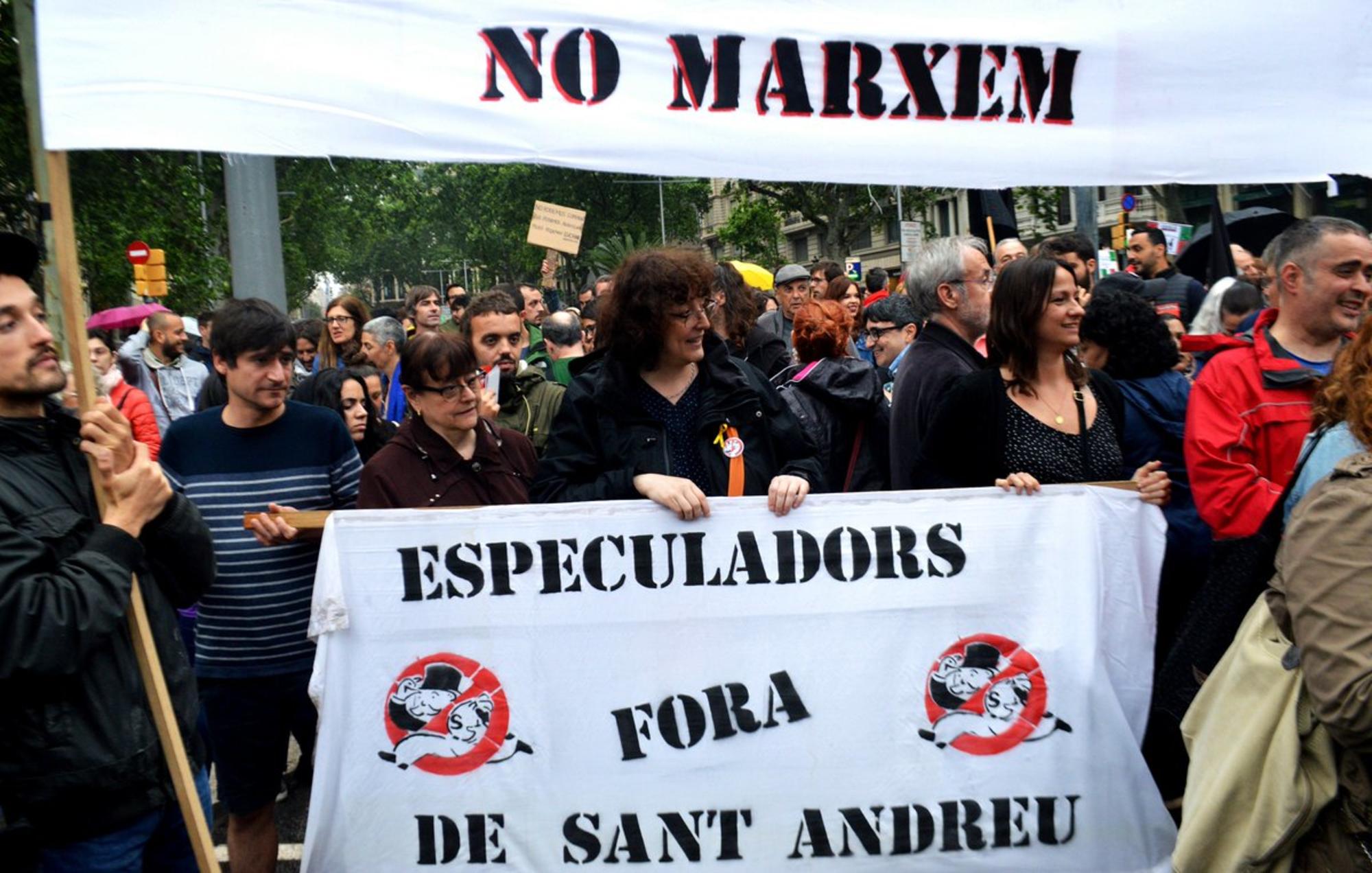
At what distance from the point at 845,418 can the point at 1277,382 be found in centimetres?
193

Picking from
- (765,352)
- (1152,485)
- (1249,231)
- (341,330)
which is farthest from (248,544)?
(1249,231)

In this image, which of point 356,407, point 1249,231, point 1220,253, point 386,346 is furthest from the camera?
point 1249,231

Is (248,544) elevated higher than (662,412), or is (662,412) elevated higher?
(662,412)

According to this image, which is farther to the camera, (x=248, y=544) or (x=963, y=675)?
(x=248, y=544)

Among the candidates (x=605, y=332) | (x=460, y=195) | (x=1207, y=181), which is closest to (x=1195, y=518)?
(x=1207, y=181)

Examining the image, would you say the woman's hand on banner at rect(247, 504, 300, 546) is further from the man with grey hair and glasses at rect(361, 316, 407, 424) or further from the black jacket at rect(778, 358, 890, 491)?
the man with grey hair and glasses at rect(361, 316, 407, 424)

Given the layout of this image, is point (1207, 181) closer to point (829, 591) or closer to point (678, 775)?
point (829, 591)

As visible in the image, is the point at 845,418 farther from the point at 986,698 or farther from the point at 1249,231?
the point at 1249,231

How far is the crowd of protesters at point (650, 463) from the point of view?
2537 mm

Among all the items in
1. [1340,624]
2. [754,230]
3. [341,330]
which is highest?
[754,230]

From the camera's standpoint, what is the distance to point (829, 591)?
3635 millimetres

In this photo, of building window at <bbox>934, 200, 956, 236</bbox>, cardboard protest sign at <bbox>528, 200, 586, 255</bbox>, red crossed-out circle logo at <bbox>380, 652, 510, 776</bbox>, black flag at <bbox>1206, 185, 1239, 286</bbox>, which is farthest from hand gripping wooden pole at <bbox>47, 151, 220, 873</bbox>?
building window at <bbox>934, 200, 956, 236</bbox>

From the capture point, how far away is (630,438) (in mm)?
3717

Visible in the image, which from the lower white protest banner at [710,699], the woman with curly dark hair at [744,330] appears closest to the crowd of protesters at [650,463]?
the lower white protest banner at [710,699]
